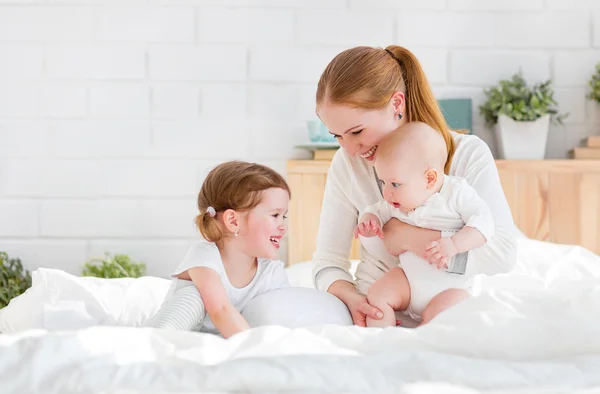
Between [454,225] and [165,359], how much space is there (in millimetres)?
721

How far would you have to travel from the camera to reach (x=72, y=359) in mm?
1031

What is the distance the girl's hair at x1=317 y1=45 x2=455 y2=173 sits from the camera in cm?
164

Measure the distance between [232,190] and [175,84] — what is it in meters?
1.63

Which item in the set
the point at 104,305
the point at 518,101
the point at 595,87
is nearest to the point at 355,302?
the point at 104,305

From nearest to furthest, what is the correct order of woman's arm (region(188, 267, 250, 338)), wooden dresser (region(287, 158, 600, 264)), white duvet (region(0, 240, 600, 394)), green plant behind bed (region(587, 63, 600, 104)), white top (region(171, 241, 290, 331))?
white duvet (region(0, 240, 600, 394)) → woman's arm (region(188, 267, 250, 338)) → white top (region(171, 241, 290, 331)) → wooden dresser (region(287, 158, 600, 264)) → green plant behind bed (region(587, 63, 600, 104))

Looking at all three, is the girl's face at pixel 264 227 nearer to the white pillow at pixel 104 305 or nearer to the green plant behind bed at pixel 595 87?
the white pillow at pixel 104 305

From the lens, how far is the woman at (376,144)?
1.60 meters

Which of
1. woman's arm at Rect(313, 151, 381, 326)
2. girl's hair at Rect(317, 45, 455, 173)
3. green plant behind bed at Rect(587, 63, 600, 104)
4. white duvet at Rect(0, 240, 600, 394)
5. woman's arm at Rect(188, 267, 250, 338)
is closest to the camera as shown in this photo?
white duvet at Rect(0, 240, 600, 394)

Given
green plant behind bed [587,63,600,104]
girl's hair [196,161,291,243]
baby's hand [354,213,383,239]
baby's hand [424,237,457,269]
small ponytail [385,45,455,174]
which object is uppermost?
green plant behind bed [587,63,600,104]

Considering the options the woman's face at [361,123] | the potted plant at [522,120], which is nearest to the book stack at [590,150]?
the potted plant at [522,120]

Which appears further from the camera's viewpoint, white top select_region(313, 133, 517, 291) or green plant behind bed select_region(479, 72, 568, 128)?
green plant behind bed select_region(479, 72, 568, 128)

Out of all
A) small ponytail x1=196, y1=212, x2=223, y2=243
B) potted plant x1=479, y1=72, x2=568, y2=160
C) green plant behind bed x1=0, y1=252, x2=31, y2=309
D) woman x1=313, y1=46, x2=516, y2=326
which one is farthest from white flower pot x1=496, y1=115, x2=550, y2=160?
green plant behind bed x1=0, y1=252, x2=31, y2=309

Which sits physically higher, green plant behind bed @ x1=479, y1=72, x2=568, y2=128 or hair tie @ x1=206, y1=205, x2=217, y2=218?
green plant behind bed @ x1=479, y1=72, x2=568, y2=128

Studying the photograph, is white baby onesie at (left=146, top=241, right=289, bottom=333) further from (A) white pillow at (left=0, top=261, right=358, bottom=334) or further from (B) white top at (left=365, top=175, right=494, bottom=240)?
(B) white top at (left=365, top=175, right=494, bottom=240)
